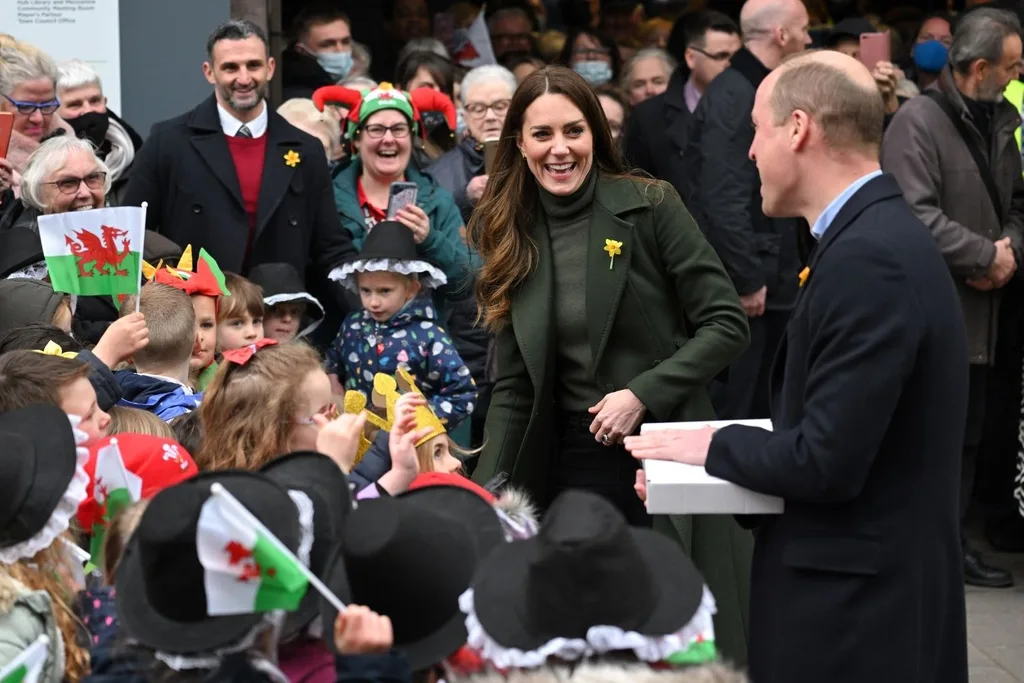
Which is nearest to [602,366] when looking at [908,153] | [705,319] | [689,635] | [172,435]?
[705,319]

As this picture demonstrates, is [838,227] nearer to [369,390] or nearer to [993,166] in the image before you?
[369,390]

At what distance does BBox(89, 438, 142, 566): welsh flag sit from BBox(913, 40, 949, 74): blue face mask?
637 cm

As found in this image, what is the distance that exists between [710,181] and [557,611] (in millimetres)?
4910

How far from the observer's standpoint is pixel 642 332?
15.6 ft

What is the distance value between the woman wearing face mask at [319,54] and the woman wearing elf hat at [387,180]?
125 centimetres

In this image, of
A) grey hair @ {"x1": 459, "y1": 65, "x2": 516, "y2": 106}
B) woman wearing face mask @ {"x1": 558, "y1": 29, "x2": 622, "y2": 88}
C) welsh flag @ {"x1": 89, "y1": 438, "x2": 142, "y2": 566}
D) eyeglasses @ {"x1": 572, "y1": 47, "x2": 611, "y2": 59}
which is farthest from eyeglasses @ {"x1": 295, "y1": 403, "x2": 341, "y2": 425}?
eyeglasses @ {"x1": 572, "y1": 47, "x2": 611, "y2": 59}

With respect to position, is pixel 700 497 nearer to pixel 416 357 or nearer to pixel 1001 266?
pixel 416 357

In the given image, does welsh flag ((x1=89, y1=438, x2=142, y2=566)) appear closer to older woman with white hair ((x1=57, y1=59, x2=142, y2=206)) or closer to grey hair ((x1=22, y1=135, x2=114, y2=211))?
grey hair ((x1=22, y1=135, x2=114, y2=211))

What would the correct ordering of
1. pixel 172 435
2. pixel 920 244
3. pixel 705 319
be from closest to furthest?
pixel 920 244 → pixel 172 435 → pixel 705 319

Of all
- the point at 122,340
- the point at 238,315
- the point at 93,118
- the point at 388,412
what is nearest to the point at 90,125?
the point at 93,118

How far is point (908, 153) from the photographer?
271 inches

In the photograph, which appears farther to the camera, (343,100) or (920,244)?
(343,100)

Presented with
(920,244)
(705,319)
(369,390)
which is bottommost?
(369,390)

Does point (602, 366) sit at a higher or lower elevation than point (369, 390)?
higher
